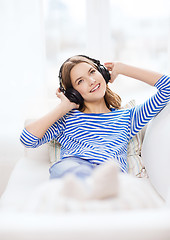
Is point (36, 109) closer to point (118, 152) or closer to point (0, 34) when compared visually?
point (0, 34)

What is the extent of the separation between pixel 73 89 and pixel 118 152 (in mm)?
326

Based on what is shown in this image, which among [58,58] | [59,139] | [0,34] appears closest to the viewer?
[59,139]

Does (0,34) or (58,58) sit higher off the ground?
(0,34)

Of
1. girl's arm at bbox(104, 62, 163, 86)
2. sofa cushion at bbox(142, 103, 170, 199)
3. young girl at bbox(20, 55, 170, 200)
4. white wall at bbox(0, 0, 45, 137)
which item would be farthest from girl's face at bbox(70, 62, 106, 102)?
white wall at bbox(0, 0, 45, 137)

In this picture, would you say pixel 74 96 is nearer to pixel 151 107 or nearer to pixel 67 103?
pixel 67 103

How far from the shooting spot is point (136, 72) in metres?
1.45

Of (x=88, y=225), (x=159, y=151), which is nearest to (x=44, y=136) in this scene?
(x=159, y=151)

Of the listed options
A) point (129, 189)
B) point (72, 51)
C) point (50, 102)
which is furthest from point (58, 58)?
point (129, 189)

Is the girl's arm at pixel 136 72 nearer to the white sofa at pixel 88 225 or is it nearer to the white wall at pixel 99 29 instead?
the white wall at pixel 99 29

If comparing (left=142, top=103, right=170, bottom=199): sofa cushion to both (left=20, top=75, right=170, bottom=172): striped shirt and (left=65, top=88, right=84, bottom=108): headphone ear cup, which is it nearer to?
(left=20, top=75, right=170, bottom=172): striped shirt

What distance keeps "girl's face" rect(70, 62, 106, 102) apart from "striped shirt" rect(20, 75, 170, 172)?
96 millimetres

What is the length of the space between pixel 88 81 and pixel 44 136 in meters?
0.30

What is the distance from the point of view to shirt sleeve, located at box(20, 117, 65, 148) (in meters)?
1.34

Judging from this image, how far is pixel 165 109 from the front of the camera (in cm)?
136
